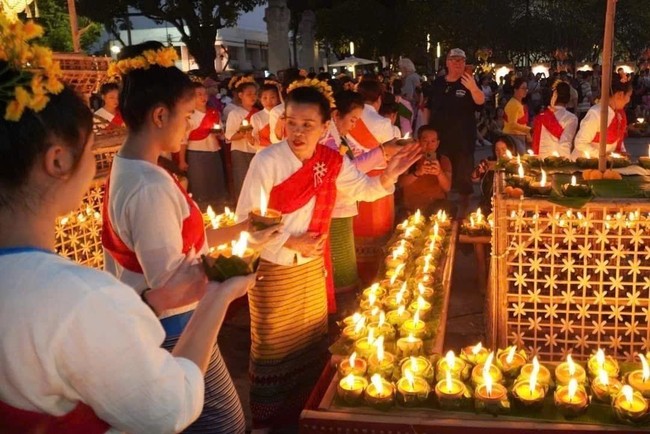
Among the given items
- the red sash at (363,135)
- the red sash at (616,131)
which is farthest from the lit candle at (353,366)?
the red sash at (616,131)

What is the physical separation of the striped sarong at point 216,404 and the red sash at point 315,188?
121 cm

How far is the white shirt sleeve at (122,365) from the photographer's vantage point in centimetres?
131

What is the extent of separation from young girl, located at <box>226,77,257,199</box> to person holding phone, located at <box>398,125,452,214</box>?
2.52 meters

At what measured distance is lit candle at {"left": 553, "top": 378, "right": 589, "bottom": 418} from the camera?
117 inches

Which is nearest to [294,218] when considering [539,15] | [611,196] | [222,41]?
[611,196]

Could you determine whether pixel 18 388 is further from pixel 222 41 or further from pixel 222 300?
pixel 222 41

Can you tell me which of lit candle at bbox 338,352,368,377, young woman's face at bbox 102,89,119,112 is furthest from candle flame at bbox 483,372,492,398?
young woman's face at bbox 102,89,119,112

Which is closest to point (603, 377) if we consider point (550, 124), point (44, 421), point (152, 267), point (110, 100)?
point (152, 267)

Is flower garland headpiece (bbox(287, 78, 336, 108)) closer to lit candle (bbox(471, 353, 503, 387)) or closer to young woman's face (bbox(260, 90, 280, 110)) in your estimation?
lit candle (bbox(471, 353, 503, 387))

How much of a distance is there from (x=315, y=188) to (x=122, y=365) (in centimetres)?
251

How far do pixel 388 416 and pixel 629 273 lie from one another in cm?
153

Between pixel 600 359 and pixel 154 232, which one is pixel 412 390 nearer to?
pixel 600 359

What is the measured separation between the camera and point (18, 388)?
1351mm

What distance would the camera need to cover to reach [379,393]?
3098 mm
